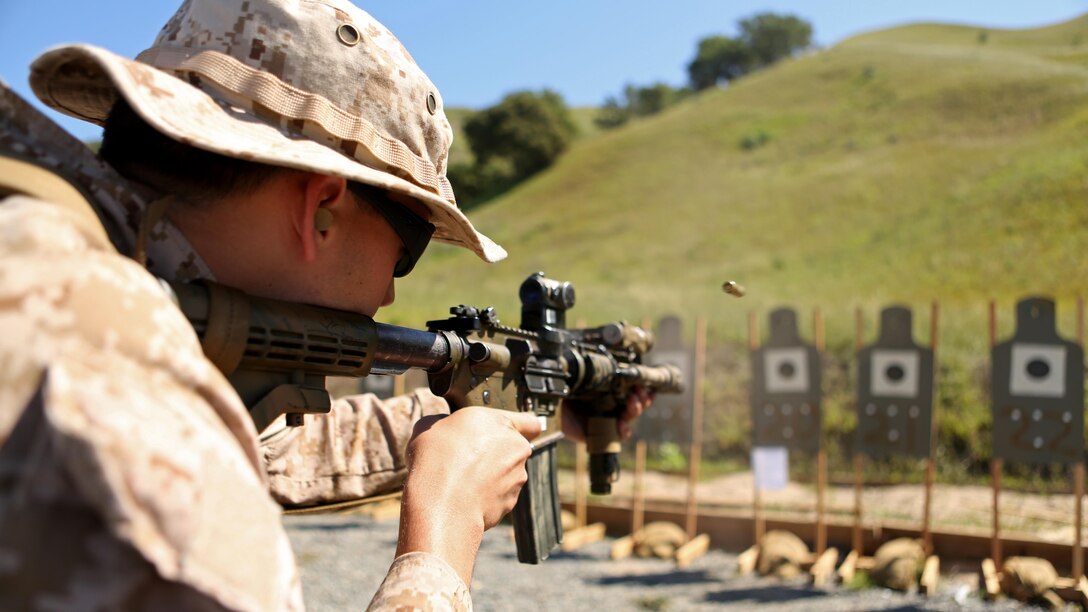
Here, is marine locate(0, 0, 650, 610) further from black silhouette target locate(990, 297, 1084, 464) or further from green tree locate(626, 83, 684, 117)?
green tree locate(626, 83, 684, 117)

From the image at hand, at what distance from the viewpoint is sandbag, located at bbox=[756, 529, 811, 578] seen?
735cm

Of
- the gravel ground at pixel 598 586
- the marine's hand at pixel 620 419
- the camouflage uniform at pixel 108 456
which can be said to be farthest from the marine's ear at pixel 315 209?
the gravel ground at pixel 598 586

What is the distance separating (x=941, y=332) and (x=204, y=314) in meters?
15.5

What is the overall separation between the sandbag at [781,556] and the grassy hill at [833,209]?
17.0ft

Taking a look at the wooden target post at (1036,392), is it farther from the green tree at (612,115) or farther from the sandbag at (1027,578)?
the green tree at (612,115)

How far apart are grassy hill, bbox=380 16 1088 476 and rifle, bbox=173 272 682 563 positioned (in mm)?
8750

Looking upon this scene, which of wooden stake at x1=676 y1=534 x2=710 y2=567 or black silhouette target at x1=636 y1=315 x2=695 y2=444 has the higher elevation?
black silhouette target at x1=636 y1=315 x2=695 y2=444

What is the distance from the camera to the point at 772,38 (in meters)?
79.2

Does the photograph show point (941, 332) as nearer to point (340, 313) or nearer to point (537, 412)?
point (537, 412)

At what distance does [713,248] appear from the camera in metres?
31.6

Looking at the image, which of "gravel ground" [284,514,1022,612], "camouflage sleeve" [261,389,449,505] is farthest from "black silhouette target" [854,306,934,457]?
"camouflage sleeve" [261,389,449,505]

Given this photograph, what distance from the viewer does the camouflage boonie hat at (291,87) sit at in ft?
4.41

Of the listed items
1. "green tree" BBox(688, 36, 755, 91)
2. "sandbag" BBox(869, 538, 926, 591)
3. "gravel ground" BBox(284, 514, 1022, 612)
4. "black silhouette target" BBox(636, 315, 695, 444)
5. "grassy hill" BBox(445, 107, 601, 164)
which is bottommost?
"gravel ground" BBox(284, 514, 1022, 612)

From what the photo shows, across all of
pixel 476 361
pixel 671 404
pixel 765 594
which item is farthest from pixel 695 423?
pixel 476 361
